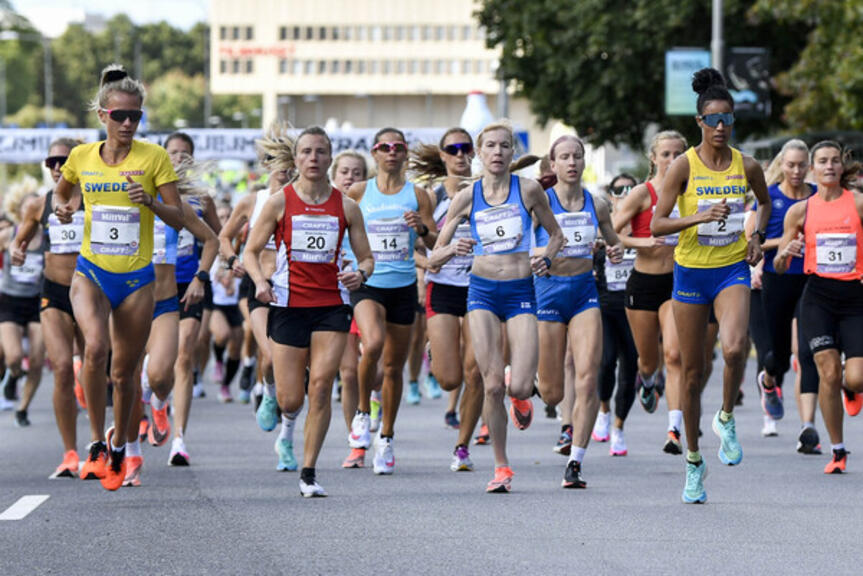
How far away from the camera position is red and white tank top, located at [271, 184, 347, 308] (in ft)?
35.2

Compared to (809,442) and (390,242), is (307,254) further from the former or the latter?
(809,442)

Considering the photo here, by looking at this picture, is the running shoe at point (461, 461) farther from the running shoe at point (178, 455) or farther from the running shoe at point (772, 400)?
the running shoe at point (772, 400)

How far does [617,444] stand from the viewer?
13570 mm

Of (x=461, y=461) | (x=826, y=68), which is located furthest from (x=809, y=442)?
(x=826, y=68)

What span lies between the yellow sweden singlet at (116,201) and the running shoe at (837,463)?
A: 14.3 feet

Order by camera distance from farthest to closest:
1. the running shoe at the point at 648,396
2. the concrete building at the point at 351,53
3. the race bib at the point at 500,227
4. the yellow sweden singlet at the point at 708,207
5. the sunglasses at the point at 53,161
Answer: the concrete building at the point at 351,53 < the running shoe at the point at 648,396 < the sunglasses at the point at 53,161 < the race bib at the point at 500,227 < the yellow sweden singlet at the point at 708,207

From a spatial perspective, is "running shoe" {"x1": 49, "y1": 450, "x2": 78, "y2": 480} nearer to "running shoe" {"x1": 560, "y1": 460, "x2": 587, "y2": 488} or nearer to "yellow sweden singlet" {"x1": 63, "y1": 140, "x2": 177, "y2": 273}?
"yellow sweden singlet" {"x1": 63, "y1": 140, "x2": 177, "y2": 273}

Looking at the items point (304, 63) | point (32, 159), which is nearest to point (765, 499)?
point (32, 159)

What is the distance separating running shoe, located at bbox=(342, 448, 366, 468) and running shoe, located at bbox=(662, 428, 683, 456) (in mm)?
2065

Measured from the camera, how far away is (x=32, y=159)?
3145cm

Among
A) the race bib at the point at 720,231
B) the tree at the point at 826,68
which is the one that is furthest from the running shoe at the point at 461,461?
the tree at the point at 826,68

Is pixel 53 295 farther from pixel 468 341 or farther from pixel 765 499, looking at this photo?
pixel 765 499

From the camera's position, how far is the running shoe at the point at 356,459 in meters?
12.6

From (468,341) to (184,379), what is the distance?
223 cm
